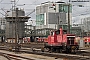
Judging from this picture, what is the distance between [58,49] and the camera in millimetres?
39750

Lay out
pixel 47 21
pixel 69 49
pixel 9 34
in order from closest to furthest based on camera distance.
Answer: pixel 69 49
pixel 9 34
pixel 47 21

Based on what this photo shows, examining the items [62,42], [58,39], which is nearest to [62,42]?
[62,42]

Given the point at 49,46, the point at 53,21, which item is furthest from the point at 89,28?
the point at 49,46

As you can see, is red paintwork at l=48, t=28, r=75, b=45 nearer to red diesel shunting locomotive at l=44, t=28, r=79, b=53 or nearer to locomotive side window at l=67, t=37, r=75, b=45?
red diesel shunting locomotive at l=44, t=28, r=79, b=53

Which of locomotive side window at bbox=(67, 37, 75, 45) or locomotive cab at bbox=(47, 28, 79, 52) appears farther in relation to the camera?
locomotive side window at bbox=(67, 37, 75, 45)

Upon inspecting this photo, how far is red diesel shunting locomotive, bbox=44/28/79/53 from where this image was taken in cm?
3653

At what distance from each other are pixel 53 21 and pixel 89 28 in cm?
2180

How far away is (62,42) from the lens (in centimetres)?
3797

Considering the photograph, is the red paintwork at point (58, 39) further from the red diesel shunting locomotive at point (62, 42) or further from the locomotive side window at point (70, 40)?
the locomotive side window at point (70, 40)

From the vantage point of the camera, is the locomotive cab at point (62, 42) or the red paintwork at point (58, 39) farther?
the red paintwork at point (58, 39)

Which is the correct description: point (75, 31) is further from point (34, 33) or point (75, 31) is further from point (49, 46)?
point (49, 46)

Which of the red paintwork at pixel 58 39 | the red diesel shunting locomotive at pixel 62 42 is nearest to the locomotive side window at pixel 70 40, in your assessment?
the red diesel shunting locomotive at pixel 62 42

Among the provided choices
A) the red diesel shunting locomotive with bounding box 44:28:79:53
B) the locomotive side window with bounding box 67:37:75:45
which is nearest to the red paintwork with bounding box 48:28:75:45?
the red diesel shunting locomotive with bounding box 44:28:79:53

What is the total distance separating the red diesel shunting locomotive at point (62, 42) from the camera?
36534 mm
